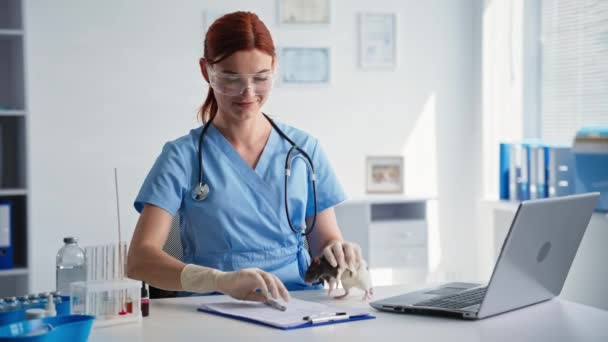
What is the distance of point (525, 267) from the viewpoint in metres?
1.59

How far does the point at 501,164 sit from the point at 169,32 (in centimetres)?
159

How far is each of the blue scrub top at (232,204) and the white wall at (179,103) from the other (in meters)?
1.43

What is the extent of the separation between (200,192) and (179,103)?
178cm

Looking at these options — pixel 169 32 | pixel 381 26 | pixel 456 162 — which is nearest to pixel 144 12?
pixel 169 32

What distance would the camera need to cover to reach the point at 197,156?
83.6 inches

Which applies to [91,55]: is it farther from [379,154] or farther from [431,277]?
[431,277]

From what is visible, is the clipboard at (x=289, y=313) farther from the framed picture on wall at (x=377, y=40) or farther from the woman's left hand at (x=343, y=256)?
the framed picture on wall at (x=377, y=40)

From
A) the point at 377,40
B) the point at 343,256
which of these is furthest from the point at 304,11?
the point at 343,256

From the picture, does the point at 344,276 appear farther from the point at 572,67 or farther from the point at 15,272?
the point at 572,67

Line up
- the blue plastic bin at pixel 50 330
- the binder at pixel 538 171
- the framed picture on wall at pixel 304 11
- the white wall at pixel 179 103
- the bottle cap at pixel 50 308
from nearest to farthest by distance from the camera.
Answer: the blue plastic bin at pixel 50 330 → the bottle cap at pixel 50 308 → the binder at pixel 538 171 → the white wall at pixel 179 103 → the framed picture on wall at pixel 304 11

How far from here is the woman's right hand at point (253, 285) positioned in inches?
64.7

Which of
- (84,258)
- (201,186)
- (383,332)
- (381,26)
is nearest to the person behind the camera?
(383,332)

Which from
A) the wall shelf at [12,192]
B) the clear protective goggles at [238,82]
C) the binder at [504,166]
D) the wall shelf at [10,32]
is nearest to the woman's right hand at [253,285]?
the clear protective goggles at [238,82]

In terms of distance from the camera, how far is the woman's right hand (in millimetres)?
1643
